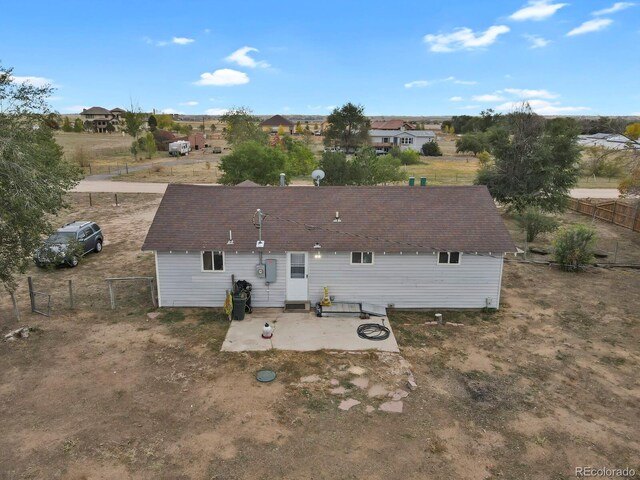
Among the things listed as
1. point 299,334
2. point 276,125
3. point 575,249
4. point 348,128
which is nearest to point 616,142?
point 575,249

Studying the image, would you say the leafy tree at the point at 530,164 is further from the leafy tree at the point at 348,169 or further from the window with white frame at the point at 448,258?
the window with white frame at the point at 448,258

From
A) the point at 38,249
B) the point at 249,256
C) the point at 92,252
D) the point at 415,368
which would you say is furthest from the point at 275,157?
the point at 415,368

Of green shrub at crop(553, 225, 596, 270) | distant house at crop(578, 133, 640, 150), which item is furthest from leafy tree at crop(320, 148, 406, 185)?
green shrub at crop(553, 225, 596, 270)

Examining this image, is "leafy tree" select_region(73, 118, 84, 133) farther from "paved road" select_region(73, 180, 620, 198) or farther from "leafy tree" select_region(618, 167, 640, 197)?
"leafy tree" select_region(618, 167, 640, 197)

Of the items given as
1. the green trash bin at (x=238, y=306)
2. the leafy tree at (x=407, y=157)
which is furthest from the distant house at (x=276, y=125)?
the green trash bin at (x=238, y=306)

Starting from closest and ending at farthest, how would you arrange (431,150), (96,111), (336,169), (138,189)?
1. (336,169)
2. (138,189)
3. (431,150)
4. (96,111)

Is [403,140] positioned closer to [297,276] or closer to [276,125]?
[276,125]
